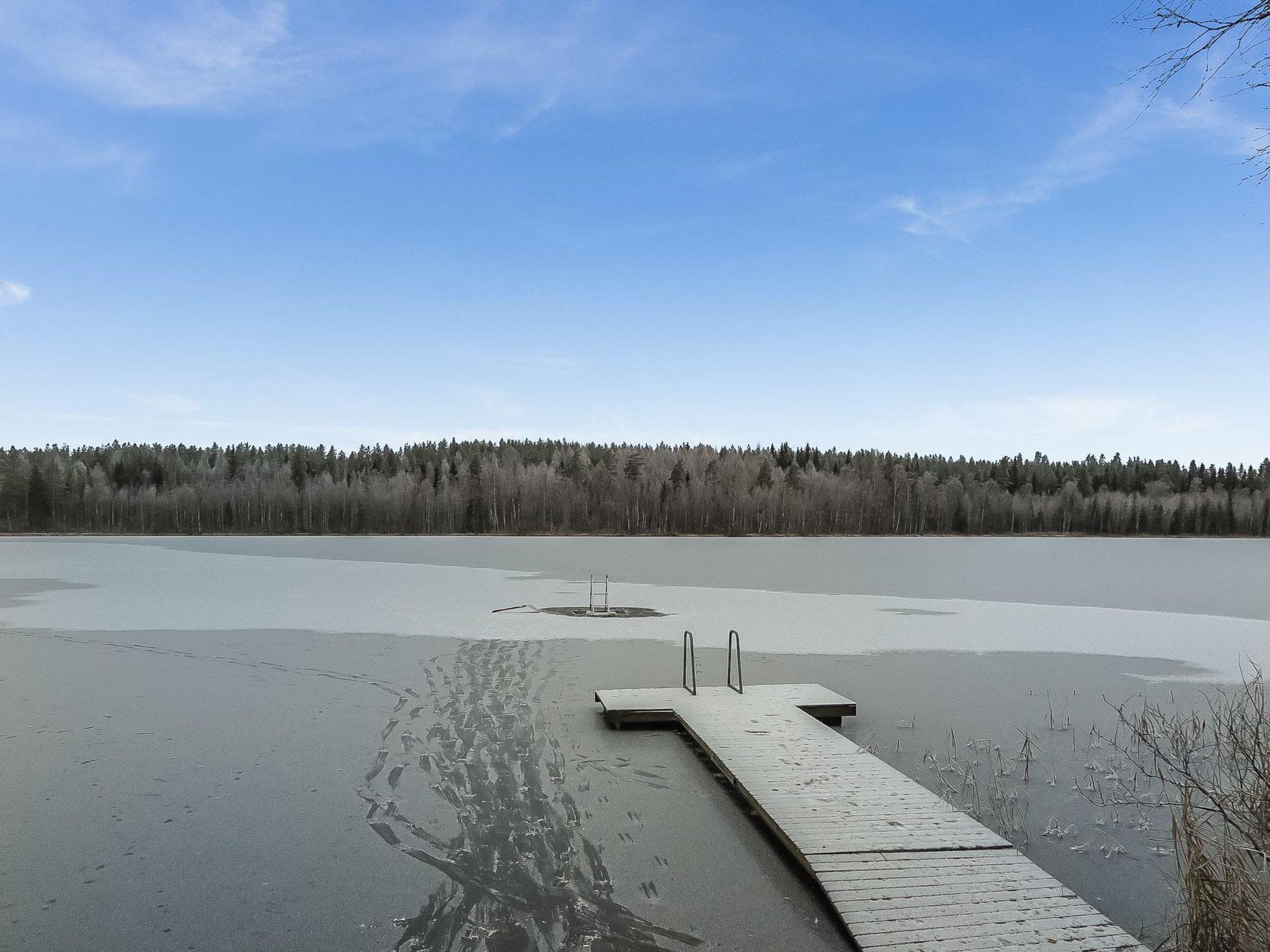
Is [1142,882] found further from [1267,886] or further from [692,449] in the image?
[692,449]

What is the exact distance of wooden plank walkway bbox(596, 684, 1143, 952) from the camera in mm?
4047

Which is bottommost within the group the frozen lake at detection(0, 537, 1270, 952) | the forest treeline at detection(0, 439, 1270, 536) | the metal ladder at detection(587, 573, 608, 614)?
the frozen lake at detection(0, 537, 1270, 952)

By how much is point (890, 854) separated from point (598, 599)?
14.7 metres

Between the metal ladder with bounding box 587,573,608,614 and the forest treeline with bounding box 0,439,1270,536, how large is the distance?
55.1 meters

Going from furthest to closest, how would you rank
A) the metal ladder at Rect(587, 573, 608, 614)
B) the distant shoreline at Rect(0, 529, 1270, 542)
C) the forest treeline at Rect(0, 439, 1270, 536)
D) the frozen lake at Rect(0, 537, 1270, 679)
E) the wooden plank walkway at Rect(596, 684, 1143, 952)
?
the forest treeline at Rect(0, 439, 1270, 536) < the distant shoreline at Rect(0, 529, 1270, 542) < the metal ladder at Rect(587, 573, 608, 614) < the frozen lake at Rect(0, 537, 1270, 679) < the wooden plank walkway at Rect(596, 684, 1143, 952)

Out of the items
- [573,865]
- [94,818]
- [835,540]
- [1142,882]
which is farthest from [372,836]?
[835,540]

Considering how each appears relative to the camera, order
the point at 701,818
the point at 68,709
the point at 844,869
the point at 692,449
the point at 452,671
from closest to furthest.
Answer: the point at 844,869 → the point at 701,818 → the point at 68,709 → the point at 452,671 → the point at 692,449

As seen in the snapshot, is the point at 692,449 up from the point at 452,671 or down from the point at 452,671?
up

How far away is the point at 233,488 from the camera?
82.2m

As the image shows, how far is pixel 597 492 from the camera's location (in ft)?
270

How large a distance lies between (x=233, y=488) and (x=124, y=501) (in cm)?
908

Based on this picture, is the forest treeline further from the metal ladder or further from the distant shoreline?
the metal ladder

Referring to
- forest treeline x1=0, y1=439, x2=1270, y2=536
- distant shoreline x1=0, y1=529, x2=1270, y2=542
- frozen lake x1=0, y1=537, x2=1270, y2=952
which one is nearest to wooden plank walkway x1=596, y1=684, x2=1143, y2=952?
frozen lake x1=0, y1=537, x2=1270, y2=952

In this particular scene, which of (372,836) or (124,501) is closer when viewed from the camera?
(372,836)
